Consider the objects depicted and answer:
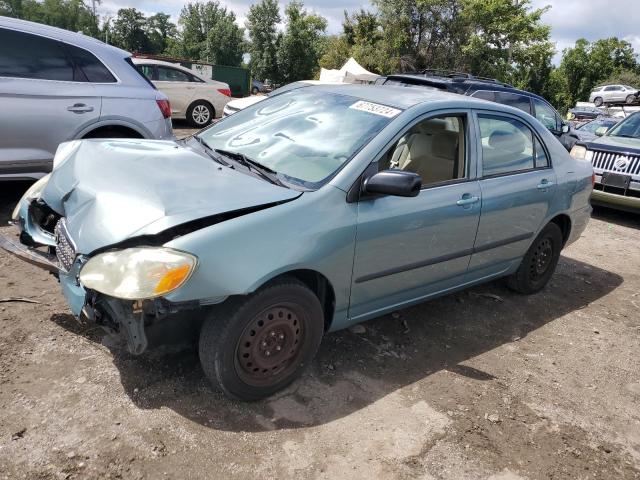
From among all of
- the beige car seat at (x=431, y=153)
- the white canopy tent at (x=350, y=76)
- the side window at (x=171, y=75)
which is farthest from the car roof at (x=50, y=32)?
the white canopy tent at (x=350, y=76)

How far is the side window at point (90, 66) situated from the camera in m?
5.22

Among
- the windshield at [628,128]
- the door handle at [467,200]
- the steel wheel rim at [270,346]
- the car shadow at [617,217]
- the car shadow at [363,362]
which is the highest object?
the windshield at [628,128]

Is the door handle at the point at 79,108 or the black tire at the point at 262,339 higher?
the door handle at the point at 79,108

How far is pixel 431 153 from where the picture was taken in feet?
12.2

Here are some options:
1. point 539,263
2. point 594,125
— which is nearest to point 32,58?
point 539,263

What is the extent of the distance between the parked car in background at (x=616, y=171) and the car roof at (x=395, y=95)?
3.94 m

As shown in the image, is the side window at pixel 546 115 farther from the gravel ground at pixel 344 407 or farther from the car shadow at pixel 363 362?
the gravel ground at pixel 344 407

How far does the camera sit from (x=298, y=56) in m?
40.0

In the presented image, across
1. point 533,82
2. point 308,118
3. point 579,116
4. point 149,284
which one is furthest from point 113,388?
point 533,82

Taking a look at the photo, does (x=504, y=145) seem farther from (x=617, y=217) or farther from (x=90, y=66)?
(x=617, y=217)

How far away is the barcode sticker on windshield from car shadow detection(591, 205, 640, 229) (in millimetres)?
6006

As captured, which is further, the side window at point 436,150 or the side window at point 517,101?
the side window at point 517,101

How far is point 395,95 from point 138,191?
1835 millimetres

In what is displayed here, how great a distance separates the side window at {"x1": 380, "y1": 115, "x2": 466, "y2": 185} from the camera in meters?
3.55
